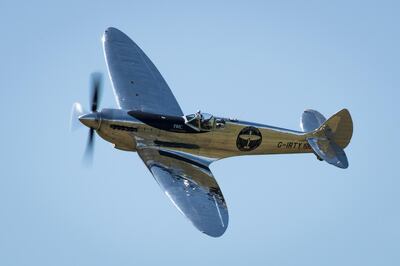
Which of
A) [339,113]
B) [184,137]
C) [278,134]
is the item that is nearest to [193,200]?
[184,137]

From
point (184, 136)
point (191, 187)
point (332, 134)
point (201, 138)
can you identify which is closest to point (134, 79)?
point (184, 136)

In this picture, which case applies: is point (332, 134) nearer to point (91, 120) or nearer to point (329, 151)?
point (329, 151)

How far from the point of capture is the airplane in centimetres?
2878

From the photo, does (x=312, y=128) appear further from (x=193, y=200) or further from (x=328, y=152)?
(x=193, y=200)

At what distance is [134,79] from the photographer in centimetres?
3428

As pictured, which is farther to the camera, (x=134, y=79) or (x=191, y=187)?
(x=134, y=79)

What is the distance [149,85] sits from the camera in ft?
113

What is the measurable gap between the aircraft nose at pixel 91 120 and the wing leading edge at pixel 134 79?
7.09ft

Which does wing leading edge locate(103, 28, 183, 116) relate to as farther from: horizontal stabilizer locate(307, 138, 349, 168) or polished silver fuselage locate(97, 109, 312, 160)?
horizontal stabilizer locate(307, 138, 349, 168)

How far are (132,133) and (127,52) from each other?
238 inches

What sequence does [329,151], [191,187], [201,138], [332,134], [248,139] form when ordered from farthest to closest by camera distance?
[332,134] → [329,151] → [248,139] → [201,138] → [191,187]

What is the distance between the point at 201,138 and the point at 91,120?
12.7 feet

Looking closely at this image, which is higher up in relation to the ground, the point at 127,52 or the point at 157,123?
the point at 127,52

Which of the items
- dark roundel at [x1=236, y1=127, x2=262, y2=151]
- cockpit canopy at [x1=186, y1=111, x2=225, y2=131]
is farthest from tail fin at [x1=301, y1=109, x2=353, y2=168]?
cockpit canopy at [x1=186, y1=111, x2=225, y2=131]
